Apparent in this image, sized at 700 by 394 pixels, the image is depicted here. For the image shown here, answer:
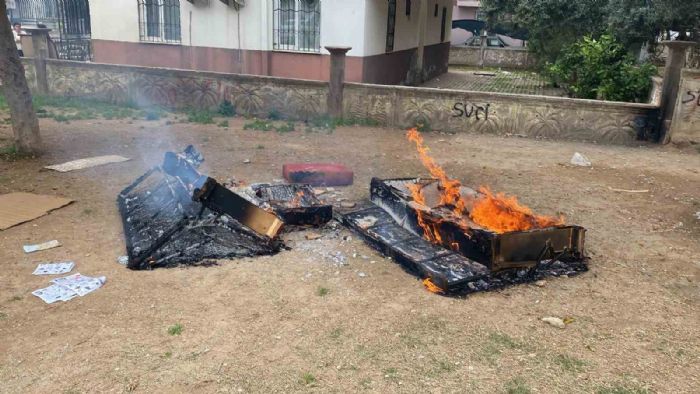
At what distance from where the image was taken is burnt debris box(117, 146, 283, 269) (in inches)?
230

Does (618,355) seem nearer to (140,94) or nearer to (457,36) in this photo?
(140,94)

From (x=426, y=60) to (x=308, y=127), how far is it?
11753 mm

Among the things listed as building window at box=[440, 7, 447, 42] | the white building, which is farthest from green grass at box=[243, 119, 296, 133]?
building window at box=[440, 7, 447, 42]

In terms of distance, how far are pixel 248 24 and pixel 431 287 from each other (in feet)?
44.5

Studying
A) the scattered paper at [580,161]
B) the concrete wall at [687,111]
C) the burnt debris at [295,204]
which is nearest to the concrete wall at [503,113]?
the concrete wall at [687,111]

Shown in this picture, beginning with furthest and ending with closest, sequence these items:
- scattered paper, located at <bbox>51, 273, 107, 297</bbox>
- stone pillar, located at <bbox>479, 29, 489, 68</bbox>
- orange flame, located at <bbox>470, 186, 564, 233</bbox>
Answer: stone pillar, located at <bbox>479, 29, 489, 68</bbox> → orange flame, located at <bbox>470, 186, 564, 233</bbox> → scattered paper, located at <bbox>51, 273, 107, 297</bbox>

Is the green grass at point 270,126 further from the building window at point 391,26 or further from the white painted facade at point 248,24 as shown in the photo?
the building window at point 391,26

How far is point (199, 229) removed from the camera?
20.4 feet

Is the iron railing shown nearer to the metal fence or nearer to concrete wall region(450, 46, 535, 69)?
the metal fence

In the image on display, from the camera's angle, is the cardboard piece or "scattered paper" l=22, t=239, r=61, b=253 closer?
"scattered paper" l=22, t=239, r=61, b=253

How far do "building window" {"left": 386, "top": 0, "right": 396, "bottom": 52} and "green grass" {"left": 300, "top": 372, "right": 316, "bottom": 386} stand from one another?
1551 centimetres

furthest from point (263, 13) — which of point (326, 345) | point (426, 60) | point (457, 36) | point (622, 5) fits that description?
point (457, 36)

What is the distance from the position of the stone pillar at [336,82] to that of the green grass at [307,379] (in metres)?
10.4

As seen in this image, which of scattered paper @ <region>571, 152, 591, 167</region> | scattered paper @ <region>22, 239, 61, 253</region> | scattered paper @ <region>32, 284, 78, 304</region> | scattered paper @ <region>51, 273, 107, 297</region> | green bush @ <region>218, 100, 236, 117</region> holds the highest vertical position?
green bush @ <region>218, 100, 236, 117</region>
